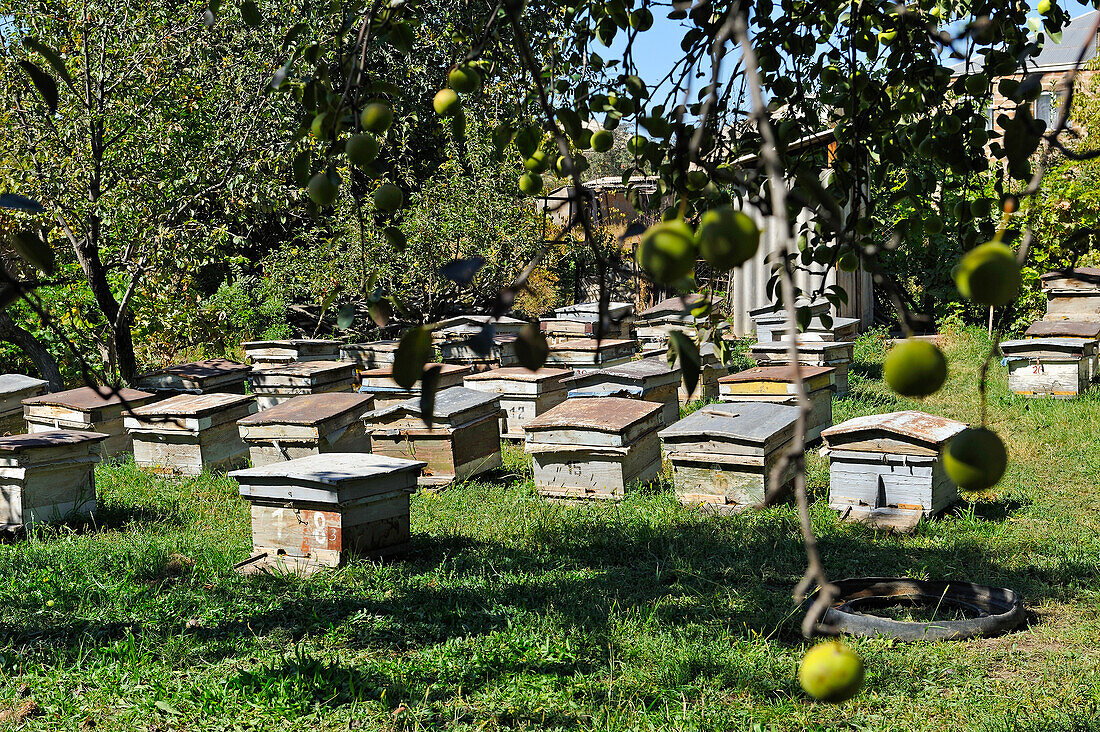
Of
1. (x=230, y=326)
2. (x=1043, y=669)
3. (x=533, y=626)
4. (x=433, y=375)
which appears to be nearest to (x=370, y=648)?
(x=533, y=626)

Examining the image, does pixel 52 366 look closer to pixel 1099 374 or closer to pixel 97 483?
pixel 97 483

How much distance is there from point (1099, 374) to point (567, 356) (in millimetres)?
5832

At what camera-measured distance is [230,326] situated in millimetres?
11320

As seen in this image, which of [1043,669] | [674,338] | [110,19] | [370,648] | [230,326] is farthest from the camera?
[230,326]

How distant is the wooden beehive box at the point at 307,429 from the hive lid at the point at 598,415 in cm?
140

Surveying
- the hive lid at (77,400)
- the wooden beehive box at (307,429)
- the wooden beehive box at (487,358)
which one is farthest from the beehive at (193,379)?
the wooden beehive box at (487,358)

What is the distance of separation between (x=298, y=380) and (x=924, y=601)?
6257 mm

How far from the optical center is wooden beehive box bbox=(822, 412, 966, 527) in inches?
221

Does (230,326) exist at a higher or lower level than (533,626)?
higher

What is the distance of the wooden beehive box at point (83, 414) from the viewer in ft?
24.3

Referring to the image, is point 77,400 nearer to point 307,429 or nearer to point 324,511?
point 307,429

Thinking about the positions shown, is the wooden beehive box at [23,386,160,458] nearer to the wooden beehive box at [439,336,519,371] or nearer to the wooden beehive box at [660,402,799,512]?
the wooden beehive box at [439,336,519,371]

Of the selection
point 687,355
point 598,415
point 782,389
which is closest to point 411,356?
point 687,355

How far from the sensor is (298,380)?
8930mm
